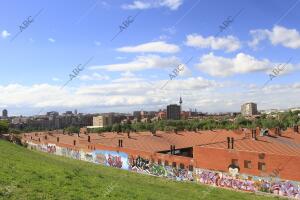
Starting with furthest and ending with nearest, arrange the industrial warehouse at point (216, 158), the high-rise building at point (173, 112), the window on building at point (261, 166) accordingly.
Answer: the high-rise building at point (173, 112) → the window on building at point (261, 166) → the industrial warehouse at point (216, 158)

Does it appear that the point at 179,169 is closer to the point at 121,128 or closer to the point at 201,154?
the point at 201,154

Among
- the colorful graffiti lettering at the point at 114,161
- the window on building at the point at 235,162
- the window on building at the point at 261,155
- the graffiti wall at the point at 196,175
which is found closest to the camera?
the graffiti wall at the point at 196,175

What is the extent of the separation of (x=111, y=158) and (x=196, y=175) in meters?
17.5

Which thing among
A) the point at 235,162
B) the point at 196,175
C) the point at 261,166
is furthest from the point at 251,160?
the point at 196,175

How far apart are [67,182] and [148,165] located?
34494 mm

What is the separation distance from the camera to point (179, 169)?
48.7 meters

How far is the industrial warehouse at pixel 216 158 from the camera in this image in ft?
127

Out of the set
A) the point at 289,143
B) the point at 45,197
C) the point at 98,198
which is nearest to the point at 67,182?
the point at 98,198

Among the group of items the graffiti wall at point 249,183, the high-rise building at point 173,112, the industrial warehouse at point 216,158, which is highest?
the high-rise building at point 173,112

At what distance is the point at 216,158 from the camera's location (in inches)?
1781

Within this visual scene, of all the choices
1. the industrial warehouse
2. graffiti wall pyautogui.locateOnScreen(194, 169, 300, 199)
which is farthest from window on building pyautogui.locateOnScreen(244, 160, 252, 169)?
graffiti wall pyautogui.locateOnScreen(194, 169, 300, 199)

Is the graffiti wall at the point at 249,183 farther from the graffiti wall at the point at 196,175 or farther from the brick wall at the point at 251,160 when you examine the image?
the brick wall at the point at 251,160

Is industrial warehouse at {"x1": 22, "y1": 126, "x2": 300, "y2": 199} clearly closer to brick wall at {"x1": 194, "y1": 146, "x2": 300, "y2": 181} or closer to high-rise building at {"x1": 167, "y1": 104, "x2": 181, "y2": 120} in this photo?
brick wall at {"x1": 194, "y1": 146, "x2": 300, "y2": 181}

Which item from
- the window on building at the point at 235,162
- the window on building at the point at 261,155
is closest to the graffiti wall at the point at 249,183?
the window on building at the point at 235,162
